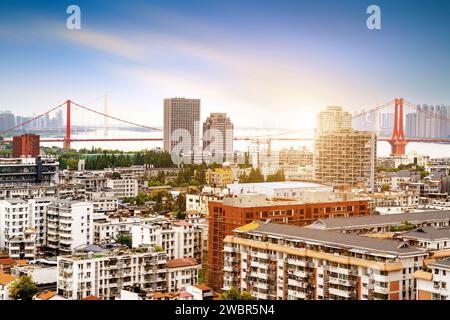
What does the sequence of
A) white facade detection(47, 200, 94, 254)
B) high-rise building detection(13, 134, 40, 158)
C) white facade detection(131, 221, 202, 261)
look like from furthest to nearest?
1. high-rise building detection(13, 134, 40, 158)
2. white facade detection(47, 200, 94, 254)
3. white facade detection(131, 221, 202, 261)

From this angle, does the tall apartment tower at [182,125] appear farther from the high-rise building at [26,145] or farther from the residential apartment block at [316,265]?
the residential apartment block at [316,265]

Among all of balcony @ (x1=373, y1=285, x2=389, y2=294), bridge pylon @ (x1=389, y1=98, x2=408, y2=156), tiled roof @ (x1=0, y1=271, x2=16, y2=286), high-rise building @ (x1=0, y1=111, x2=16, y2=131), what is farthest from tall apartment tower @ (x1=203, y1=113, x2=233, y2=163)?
balcony @ (x1=373, y1=285, x2=389, y2=294)

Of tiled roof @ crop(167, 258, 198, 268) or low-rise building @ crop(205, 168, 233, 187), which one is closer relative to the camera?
tiled roof @ crop(167, 258, 198, 268)

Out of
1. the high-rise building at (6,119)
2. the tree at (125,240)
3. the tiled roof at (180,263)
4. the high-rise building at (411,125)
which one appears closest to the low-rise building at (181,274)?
the tiled roof at (180,263)

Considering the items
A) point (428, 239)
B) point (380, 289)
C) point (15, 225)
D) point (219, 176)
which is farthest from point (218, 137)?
point (380, 289)

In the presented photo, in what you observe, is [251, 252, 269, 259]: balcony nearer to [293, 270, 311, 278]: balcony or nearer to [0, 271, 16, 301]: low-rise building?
[293, 270, 311, 278]: balcony
